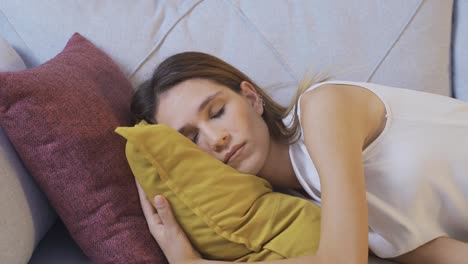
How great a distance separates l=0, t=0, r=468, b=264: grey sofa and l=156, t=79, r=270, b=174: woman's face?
0.25 metres

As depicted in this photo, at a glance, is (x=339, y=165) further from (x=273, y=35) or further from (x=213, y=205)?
(x=273, y=35)

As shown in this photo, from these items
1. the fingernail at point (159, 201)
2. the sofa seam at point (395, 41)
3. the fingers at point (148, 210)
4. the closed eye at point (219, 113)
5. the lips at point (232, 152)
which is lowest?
the fingers at point (148, 210)

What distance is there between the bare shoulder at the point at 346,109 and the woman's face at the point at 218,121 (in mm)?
124

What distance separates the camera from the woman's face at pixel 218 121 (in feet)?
3.41

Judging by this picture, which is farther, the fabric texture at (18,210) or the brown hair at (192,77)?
the brown hair at (192,77)

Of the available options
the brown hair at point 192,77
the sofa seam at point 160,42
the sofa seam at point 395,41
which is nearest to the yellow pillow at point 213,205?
the brown hair at point 192,77

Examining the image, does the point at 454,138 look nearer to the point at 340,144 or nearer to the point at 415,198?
the point at 415,198

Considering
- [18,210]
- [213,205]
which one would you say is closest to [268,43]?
[213,205]

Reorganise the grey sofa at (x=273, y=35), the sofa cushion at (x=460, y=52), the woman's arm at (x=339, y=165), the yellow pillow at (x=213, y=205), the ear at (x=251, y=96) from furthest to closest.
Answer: the sofa cushion at (x=460, y=52) → the grey sofa at (x=273, y=35) → the ear at (x=251, y=96) → the yellow pillow at (x=213, y=205) → the woman's arm at (x=339, y=165)

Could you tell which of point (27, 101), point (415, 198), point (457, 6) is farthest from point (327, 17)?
point (27, 101)

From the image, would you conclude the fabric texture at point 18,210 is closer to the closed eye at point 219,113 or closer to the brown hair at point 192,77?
the brown hair at point 192,77

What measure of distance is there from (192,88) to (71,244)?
0.43 metres

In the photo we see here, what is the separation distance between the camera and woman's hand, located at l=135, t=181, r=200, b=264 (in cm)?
97

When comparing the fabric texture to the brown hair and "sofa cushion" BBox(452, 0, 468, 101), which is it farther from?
"sofa cushion" BBox(452, 0, 468, 101)
